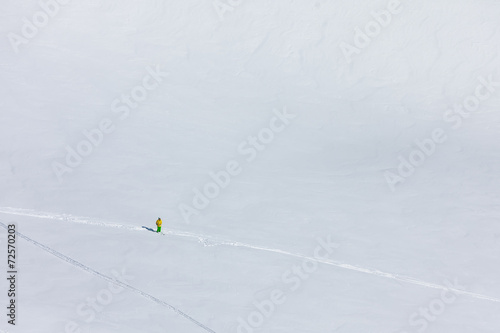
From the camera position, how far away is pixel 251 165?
27281mm

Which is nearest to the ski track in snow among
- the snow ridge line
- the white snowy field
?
the white snowy field

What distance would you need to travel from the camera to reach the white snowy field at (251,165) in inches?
794

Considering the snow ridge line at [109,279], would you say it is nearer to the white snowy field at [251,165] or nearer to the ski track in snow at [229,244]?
the white snowy field at [251,165]

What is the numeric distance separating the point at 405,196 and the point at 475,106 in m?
8.16

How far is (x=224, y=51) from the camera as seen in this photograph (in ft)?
110

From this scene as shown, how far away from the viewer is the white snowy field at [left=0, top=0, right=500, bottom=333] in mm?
20172

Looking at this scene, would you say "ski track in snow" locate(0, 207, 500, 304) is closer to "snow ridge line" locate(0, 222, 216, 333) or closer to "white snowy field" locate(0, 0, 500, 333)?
"white snowy field" locate(0, 0, 500, 333)

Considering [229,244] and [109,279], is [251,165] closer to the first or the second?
[229,244]

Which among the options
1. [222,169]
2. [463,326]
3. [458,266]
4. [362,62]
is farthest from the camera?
[362,62]

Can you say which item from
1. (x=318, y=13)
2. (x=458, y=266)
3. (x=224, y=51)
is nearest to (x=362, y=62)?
(x=318, y=13)

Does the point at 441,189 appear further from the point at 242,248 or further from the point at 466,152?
the point at 242,248

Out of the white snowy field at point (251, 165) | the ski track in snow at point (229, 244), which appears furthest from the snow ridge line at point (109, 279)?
the ski track in snow at point (229, 244)

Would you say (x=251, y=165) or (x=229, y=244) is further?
(x=251, y=165)

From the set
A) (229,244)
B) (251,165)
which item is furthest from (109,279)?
(251,165)
